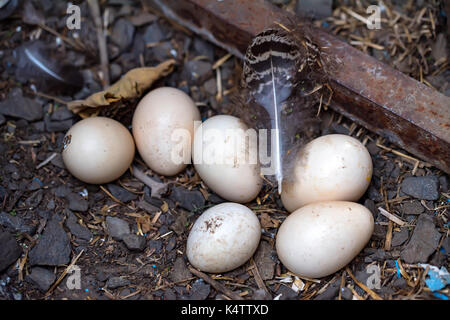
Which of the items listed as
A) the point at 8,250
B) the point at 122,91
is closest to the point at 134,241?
the point at 8,250

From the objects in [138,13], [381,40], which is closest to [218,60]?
[138,13]

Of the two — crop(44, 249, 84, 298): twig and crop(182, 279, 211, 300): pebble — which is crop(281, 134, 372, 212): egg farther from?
crop(44, 249, 84, 298): twig

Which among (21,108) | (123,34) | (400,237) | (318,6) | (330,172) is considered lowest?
(400,237)

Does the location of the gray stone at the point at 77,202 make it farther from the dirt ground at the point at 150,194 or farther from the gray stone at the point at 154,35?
the gray stone at the point at 154,35

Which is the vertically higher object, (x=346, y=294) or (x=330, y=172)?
(x=330, y=172)

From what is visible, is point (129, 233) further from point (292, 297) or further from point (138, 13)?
point (138, 13)

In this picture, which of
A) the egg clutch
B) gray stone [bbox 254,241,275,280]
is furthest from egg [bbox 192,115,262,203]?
gray stone [bbox 254,241,275,280]

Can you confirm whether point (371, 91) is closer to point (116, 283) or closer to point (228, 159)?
point (228, 159)
